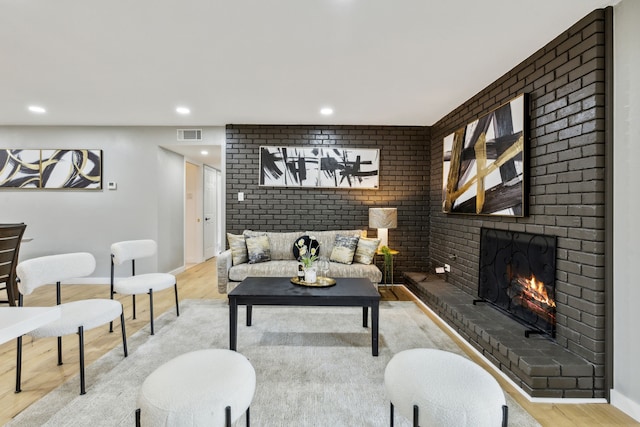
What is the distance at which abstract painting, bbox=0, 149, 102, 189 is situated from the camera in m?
4.75

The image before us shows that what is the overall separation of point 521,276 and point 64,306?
3556 mm

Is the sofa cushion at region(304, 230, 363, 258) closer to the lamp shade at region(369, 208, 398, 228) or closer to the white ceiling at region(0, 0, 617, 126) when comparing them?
the lamp shade at region(369, 208, 398, 228)

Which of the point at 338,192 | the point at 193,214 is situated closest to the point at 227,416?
the point at 338,192

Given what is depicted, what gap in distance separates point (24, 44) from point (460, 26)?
323 cm

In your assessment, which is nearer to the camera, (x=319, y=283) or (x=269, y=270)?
(x=319, y=283)

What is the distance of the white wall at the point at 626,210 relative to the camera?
1.78 m

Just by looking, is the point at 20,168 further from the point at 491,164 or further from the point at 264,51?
the point at 491,164

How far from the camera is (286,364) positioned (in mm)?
2395

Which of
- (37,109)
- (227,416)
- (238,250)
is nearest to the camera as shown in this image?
(227,416)

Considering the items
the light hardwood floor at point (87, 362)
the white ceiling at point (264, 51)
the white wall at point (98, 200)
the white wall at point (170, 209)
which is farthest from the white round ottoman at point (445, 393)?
the white wall at point (170, 209)

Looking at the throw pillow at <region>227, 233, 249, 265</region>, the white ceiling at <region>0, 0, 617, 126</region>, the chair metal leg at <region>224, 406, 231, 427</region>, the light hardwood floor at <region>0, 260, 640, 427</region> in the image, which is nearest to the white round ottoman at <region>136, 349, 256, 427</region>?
the chair metal leg at <region>224, 406, 231, 427</region>

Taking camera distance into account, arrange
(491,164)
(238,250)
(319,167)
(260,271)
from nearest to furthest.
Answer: (491,164) < (260,271) < (238,250) < (319,167)

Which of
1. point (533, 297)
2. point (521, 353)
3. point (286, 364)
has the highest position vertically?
point (533, 297)

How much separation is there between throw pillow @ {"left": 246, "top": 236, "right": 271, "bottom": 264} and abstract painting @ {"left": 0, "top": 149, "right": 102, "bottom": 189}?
2.66 meters
